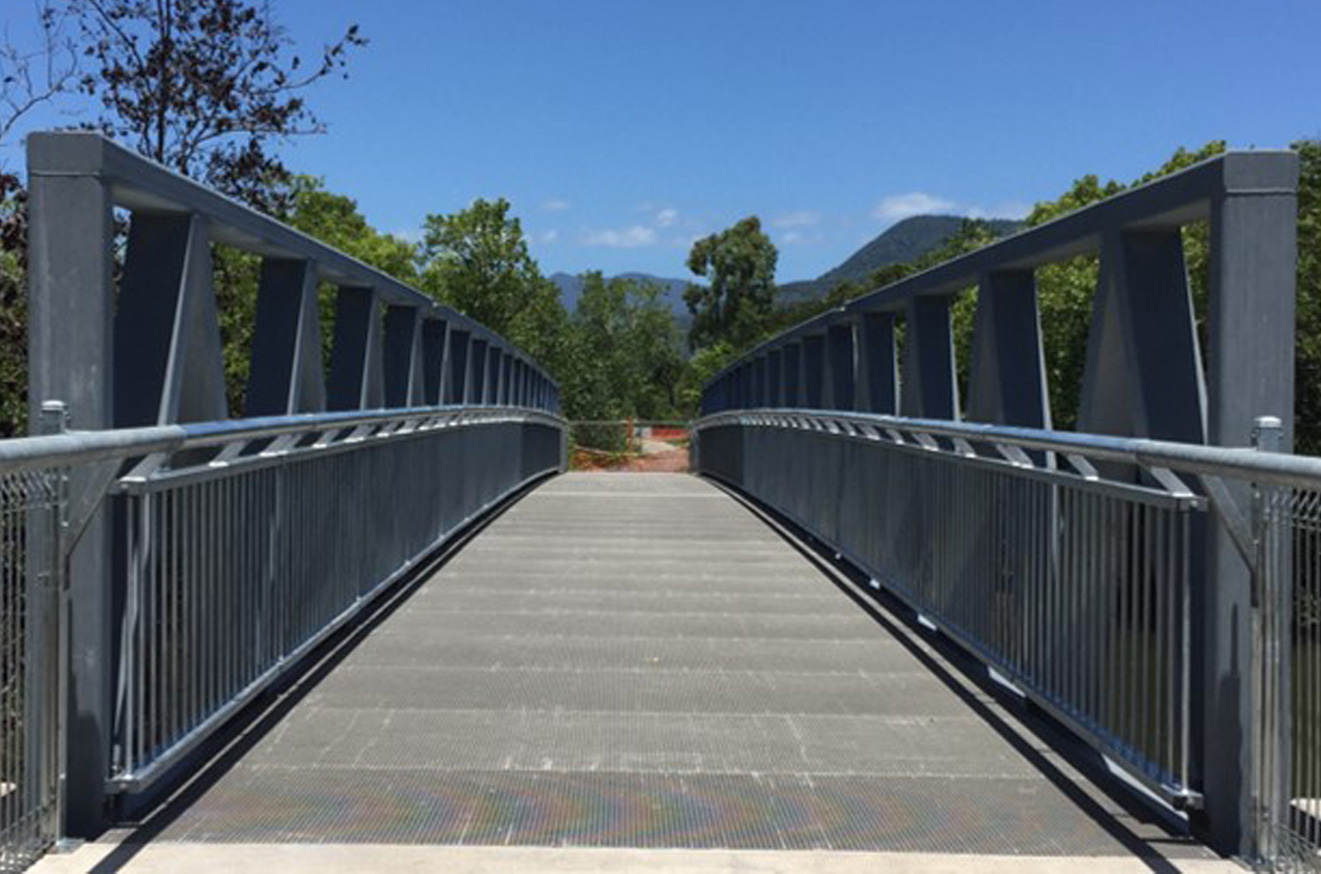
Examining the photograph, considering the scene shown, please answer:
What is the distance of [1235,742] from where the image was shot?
377 centimetres

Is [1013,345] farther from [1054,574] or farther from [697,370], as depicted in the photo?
[697,370]

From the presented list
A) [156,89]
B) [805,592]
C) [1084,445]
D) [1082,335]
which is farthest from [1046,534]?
[1082,335]

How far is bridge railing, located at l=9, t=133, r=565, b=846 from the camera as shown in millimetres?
3844

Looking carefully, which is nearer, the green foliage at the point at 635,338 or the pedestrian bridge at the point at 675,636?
the pedestrian bridge at the point at 675,636

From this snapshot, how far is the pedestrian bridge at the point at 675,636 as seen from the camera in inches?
147

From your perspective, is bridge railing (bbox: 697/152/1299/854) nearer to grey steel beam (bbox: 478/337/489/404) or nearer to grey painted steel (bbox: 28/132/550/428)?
grey painted steel (bbox: 28/132/550/428)

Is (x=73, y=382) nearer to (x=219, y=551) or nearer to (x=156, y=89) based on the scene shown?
(x=219, y=551)

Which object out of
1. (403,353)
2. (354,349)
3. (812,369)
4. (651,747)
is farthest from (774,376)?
(651,747)

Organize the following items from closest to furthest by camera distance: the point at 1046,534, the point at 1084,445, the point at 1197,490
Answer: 1. the point at 1197,490
2. the point at 1084,445
3. the point at 1046,534

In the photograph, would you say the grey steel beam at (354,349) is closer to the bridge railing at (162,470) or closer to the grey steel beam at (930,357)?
the bridge railing at (162,470)

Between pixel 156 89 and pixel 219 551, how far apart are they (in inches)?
442

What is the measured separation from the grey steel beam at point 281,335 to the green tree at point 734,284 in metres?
84.6

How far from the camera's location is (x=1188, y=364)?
4621 mm

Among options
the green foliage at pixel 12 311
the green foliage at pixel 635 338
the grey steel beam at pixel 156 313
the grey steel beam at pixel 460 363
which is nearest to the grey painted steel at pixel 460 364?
the grey steel beam at pixel 460 363
